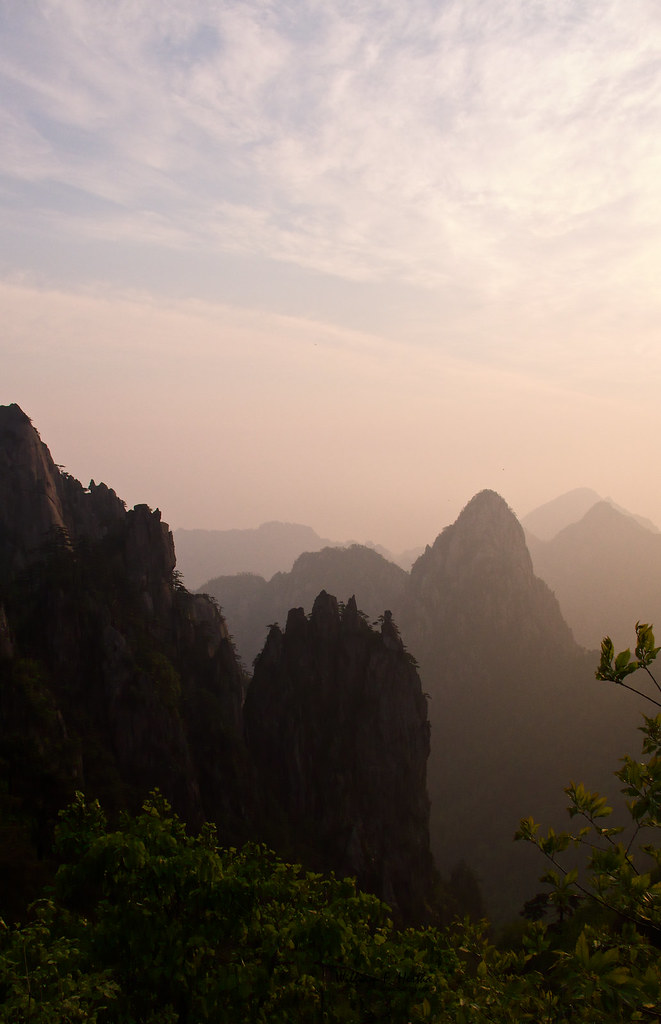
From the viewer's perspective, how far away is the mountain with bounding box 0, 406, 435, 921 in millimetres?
53219

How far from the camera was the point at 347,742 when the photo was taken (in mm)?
89688

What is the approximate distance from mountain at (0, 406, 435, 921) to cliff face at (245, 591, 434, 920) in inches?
8.7

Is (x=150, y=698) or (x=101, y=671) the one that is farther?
(x=101, y=671)

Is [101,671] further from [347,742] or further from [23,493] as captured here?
[347,742]

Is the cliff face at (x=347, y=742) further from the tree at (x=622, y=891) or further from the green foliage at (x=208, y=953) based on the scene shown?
the tree at (x=622, y=891)

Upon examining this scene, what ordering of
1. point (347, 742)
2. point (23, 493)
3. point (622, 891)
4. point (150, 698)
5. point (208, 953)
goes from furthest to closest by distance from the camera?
point (347, 742)
point (23, 493)
point (150, 698)
point (208, 953)
point (622, 891)

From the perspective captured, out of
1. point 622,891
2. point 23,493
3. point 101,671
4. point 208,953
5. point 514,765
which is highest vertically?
point 23,493

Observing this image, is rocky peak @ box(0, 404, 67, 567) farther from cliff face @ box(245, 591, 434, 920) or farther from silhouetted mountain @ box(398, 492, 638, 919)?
silhouetted mountain @ box(398, 492, 638, 919)

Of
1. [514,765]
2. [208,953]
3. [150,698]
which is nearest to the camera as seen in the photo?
[208,953]

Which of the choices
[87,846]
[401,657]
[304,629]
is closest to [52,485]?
[304,629]

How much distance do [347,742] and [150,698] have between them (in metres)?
34.3

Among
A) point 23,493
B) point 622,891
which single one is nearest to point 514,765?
point 23,493

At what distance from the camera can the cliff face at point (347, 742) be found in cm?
8150

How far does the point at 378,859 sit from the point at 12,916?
187 ft
